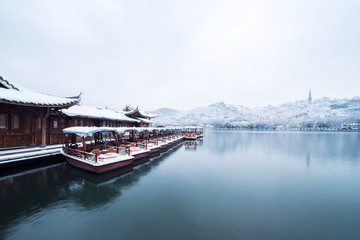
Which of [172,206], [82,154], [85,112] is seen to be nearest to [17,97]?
[82,154]

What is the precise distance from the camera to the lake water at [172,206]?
6199mm

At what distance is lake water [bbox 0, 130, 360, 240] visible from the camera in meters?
6.20

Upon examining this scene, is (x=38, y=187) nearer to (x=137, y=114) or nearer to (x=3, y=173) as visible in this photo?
(x=3, y=173)

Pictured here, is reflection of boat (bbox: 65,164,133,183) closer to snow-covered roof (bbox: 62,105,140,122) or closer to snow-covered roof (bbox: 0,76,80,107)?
snow-covered roof (bbox: 0,76,80,107)

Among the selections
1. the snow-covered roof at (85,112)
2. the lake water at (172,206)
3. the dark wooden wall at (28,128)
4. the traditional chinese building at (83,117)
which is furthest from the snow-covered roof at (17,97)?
the lake water at (172,206)

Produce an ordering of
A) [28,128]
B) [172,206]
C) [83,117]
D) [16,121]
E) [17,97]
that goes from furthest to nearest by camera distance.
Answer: [83,117] < [28,128] < [16,121] < [17,97] < [172,206]

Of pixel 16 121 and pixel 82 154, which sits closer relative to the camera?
pixel 82 154

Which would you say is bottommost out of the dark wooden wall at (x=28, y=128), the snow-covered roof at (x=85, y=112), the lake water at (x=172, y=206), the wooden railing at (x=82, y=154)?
the lake water at (x=172, y=206)

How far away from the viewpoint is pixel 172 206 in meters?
8.34

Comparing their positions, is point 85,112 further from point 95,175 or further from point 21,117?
point 95,175

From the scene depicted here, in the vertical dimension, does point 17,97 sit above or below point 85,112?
above

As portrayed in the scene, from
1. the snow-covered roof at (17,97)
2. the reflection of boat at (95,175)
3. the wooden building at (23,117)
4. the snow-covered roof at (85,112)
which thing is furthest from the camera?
the snow-covered roof at (85,112)

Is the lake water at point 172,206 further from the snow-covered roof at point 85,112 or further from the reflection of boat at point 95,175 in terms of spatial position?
the snow-covered roof at point 85,112

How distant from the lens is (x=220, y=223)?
6.87 m
